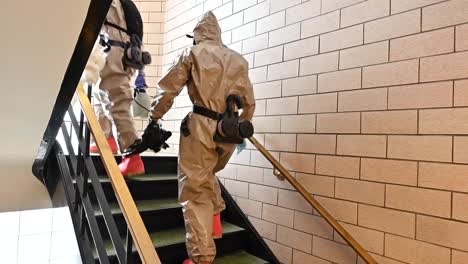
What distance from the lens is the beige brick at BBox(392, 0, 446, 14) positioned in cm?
160

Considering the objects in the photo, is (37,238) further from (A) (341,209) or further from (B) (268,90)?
(A) (341,209)

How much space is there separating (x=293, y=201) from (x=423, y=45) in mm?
1190

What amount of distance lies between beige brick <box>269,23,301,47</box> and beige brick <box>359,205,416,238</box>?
1.18m

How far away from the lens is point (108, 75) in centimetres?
211

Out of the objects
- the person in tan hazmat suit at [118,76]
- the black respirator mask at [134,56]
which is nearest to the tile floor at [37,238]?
the person in tan hazmat suit at [118,76]

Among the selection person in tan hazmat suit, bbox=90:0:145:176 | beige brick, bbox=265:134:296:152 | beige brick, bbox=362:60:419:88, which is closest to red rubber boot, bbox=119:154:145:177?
person in tan hazmat suit, bbox=90:0:145:176

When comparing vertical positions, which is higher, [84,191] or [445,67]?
[445,67]

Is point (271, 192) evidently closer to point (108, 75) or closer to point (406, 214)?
point (406, 214)

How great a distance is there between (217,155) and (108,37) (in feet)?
3.44

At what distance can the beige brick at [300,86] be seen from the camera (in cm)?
210

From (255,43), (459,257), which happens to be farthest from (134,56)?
(459,257)

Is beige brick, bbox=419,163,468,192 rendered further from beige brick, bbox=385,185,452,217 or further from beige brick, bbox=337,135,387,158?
beige brick, bbox=337,135,387,158

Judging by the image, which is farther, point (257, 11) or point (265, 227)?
point (257, 11)

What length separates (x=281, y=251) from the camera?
227cm
